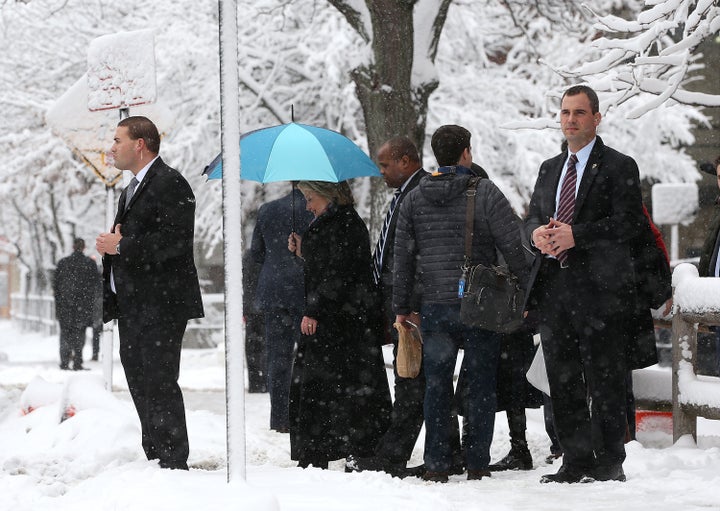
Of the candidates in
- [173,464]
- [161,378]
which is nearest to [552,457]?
[173,464]

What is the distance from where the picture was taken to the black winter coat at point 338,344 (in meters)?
6.72

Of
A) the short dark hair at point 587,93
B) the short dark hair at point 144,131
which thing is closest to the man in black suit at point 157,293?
the short dark hair at point 144,131

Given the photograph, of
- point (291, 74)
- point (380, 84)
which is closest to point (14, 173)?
point (291, 74)

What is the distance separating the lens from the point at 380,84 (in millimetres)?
10805

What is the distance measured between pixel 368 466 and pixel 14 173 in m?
19.0

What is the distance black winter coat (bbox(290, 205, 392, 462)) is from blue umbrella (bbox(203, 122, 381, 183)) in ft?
1.38

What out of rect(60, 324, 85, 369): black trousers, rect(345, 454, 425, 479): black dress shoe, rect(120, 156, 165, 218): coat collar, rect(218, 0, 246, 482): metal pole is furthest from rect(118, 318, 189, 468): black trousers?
rect(60, 324, 85, 369): black trousers

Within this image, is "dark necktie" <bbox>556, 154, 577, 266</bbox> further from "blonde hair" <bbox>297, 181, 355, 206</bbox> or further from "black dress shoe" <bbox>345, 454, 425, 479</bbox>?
"black dress shoe" <bbox>345, 454, 425, 479</bbox>

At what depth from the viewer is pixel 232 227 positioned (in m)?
4.58

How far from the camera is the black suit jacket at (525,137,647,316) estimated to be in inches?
233

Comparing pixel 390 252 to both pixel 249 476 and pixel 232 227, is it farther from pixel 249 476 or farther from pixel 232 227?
pixel 232 227

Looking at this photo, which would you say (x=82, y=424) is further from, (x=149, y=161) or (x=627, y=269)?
(x=627, y=269)

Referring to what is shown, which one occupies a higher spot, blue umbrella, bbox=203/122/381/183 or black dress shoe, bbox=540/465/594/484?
blue umbrella, bbox=203/122/381/183

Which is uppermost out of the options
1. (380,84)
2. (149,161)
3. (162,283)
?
(380,84)
